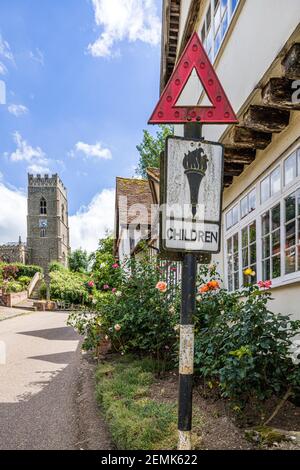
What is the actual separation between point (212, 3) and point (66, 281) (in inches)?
1359

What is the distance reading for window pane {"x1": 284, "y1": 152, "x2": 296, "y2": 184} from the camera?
4502 millimetres

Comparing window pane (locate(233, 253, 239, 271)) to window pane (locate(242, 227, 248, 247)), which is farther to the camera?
window pane (locate(233, 253, 239, 271))

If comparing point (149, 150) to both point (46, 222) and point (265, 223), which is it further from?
point (46, 222)

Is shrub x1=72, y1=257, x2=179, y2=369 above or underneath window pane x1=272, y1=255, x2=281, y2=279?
underneath

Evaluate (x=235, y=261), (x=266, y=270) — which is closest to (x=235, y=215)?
(x=235, y=261)

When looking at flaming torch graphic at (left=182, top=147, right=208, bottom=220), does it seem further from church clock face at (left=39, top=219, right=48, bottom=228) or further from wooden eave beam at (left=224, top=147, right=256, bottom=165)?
church clock face at (left=39, top=219, right=48, bottom=228)

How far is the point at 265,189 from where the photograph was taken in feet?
17.8

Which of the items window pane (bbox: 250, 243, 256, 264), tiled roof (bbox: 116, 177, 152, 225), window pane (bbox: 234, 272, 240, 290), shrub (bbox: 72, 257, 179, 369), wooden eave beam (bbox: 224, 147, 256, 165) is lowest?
shrub (bbox: 72, 257, 179, 369)

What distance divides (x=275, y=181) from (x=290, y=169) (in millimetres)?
498

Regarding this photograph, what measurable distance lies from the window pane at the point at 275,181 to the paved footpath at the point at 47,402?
330cm

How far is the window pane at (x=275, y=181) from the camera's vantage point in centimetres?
499

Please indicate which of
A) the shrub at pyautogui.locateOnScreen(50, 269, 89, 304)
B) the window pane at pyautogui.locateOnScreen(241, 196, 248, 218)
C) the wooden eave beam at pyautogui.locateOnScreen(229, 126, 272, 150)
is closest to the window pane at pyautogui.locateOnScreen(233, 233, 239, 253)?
the window pane at pyautogui.locateOnScreen(241, 196, 248, 218)

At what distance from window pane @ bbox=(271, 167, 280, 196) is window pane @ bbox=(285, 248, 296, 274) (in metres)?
0.82

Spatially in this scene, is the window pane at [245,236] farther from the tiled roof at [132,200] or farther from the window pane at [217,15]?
the tiled roof at [132,200]
